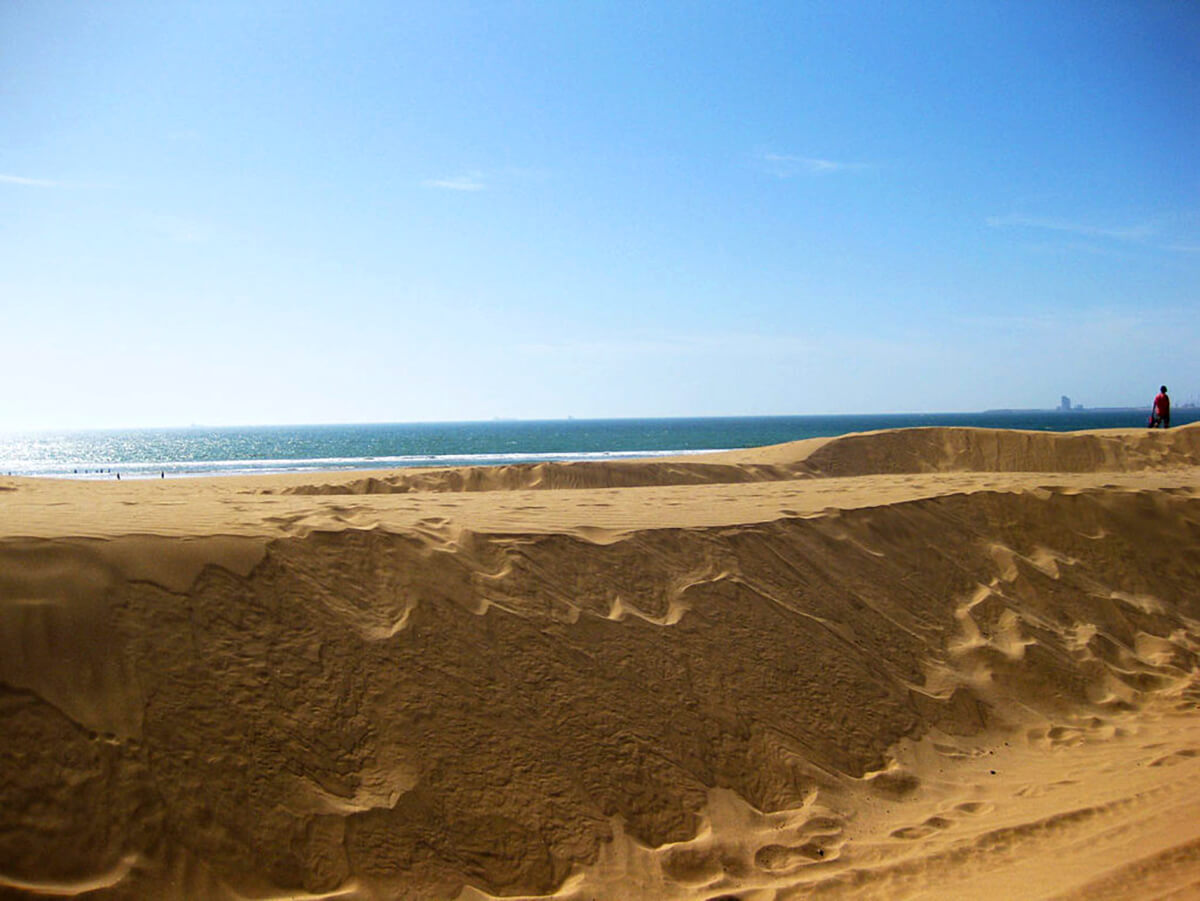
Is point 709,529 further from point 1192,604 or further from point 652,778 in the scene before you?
point 1192,604

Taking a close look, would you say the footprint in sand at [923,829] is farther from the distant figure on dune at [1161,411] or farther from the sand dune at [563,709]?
the distant figure on dune at [1161,411]

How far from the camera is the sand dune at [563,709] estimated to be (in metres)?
3.69

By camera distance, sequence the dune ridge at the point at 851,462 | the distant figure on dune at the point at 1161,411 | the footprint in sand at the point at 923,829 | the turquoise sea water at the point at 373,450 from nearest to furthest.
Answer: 1. the footprint in sand at the point at 923,829
2. the dune ridge at the point at 851,462
3. the distant figure on dune at the point at 1161,411
4. the turquoise sea water at the point at 373,450

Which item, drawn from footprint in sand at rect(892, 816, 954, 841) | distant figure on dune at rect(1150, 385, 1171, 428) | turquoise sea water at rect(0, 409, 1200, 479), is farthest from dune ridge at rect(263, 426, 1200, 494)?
turquoise sea water at rect(0, 409, 1200, 479)

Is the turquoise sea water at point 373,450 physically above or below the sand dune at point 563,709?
above

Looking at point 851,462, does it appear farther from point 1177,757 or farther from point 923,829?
point 923,829

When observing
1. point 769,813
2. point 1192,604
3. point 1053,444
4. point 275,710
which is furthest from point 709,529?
point 1053,444

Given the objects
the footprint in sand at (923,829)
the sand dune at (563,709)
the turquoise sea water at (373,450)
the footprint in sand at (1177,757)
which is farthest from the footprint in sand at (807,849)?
the turquoise sea water at (373,450)

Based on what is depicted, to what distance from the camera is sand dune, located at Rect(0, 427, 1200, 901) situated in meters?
3.69

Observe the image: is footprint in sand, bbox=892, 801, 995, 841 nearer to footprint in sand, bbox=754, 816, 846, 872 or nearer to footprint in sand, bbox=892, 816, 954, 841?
footprint in sand, bbox=892, 816, 954, 841

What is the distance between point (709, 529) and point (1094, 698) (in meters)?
3.22

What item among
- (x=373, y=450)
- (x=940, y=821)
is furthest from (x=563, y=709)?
(x=373, y=450)

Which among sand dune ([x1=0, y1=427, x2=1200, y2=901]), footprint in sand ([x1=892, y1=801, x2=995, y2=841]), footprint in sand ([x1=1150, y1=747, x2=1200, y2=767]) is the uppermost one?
sand dune ([x1=0, y1=427, x2=1200, y2=901])

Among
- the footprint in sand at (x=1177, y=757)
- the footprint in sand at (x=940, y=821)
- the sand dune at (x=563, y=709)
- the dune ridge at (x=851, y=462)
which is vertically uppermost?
the dune ridge at (x=851, y=462)
